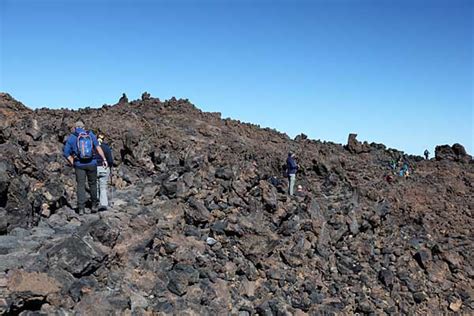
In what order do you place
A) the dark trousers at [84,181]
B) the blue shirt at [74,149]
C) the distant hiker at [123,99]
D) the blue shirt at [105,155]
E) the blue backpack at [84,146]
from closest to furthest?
the blue backpack at [84,146] → the blue shirt at [74,149] → the dark trousers at [84,181] → the blue shirt at [105,155] → the distant hiker at [123,99]

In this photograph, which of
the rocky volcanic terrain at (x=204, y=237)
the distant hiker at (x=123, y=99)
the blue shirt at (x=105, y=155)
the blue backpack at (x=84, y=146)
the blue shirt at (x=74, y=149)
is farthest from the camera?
the distant hiker at (x=123, y=99)

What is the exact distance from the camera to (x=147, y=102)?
2697 centimetres

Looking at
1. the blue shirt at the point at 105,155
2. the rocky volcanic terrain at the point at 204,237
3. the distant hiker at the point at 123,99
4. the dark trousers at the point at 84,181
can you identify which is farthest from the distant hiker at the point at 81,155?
the distant hiker at the point at 123,99

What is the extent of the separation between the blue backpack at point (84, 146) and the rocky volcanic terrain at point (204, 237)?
4.02 ft

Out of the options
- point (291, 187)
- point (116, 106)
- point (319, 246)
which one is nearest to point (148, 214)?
point (319, 246)

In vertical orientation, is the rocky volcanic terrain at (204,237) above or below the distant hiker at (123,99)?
below

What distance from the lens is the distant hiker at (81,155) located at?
9.03 meters

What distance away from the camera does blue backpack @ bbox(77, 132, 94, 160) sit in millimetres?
9000

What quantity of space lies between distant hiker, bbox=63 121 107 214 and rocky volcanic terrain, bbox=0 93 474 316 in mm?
731

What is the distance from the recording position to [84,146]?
9008mm

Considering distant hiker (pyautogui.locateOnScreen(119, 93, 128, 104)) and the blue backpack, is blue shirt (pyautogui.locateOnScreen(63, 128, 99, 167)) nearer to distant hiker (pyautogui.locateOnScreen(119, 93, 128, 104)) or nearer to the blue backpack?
the blue backpack

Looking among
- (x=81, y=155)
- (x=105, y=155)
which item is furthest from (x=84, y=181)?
(x=105, y=155)

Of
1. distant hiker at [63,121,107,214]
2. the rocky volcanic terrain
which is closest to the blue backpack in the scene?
distant hiker at [63,121,107,214]

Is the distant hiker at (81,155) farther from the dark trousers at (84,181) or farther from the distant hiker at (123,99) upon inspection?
the distant hiker at (123,99)
